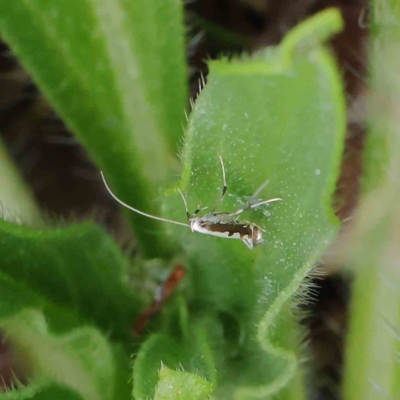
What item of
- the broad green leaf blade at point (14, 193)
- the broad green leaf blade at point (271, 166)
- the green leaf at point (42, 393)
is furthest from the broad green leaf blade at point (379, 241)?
the broad green leaf blade at point (14, 193)

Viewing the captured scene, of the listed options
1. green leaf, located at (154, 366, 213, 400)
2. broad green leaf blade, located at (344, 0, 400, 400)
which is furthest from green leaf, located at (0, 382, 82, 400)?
broad green leaf blade, located at (344, 0, 400, 400)

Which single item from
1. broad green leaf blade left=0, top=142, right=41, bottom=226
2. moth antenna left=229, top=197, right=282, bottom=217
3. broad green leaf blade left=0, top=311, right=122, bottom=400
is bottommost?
broad green leaf blade left=0, top=311, right=122, bottom=400

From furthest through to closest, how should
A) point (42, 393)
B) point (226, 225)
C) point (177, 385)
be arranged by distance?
point (226, 225) < point (42, 393) < point (177, 385)

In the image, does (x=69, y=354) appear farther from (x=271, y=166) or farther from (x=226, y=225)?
(x=271, y=166)

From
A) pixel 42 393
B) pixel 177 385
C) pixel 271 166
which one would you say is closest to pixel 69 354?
pixel 42 393

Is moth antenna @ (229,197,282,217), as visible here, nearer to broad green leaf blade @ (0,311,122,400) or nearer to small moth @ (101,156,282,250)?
small moth @ (101,156,282,250)

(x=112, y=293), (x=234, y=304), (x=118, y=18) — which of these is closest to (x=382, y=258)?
(x=234, y=304)
